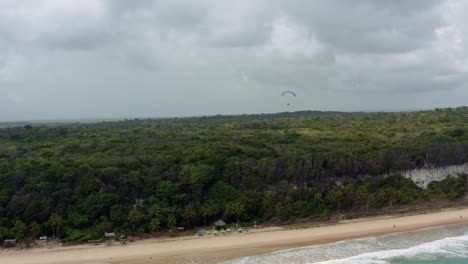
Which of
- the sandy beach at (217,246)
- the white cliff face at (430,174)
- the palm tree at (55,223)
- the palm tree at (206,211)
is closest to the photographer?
the sandy beach at (217,246)

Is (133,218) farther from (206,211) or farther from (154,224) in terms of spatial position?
(206,211)

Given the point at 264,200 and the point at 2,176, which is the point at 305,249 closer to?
the point at 264,200

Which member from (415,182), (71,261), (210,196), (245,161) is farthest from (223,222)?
(415,182)

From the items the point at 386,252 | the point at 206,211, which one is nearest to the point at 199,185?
the point at 206,211

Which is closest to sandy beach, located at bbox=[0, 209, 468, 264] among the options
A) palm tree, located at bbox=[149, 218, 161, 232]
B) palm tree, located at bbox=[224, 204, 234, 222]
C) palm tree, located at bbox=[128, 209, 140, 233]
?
palm tree, located at bbox=[149, 218, 161, 232]

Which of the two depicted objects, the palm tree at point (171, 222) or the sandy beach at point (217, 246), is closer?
the sandy beach at point (217, 246)

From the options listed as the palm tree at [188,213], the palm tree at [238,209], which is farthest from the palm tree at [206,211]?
the palm tree at [238,209]

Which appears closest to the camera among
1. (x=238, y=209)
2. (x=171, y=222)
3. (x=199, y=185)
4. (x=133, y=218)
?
(x=133, y=218)

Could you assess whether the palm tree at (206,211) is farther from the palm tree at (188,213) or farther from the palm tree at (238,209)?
the palm tree at (238,209)
